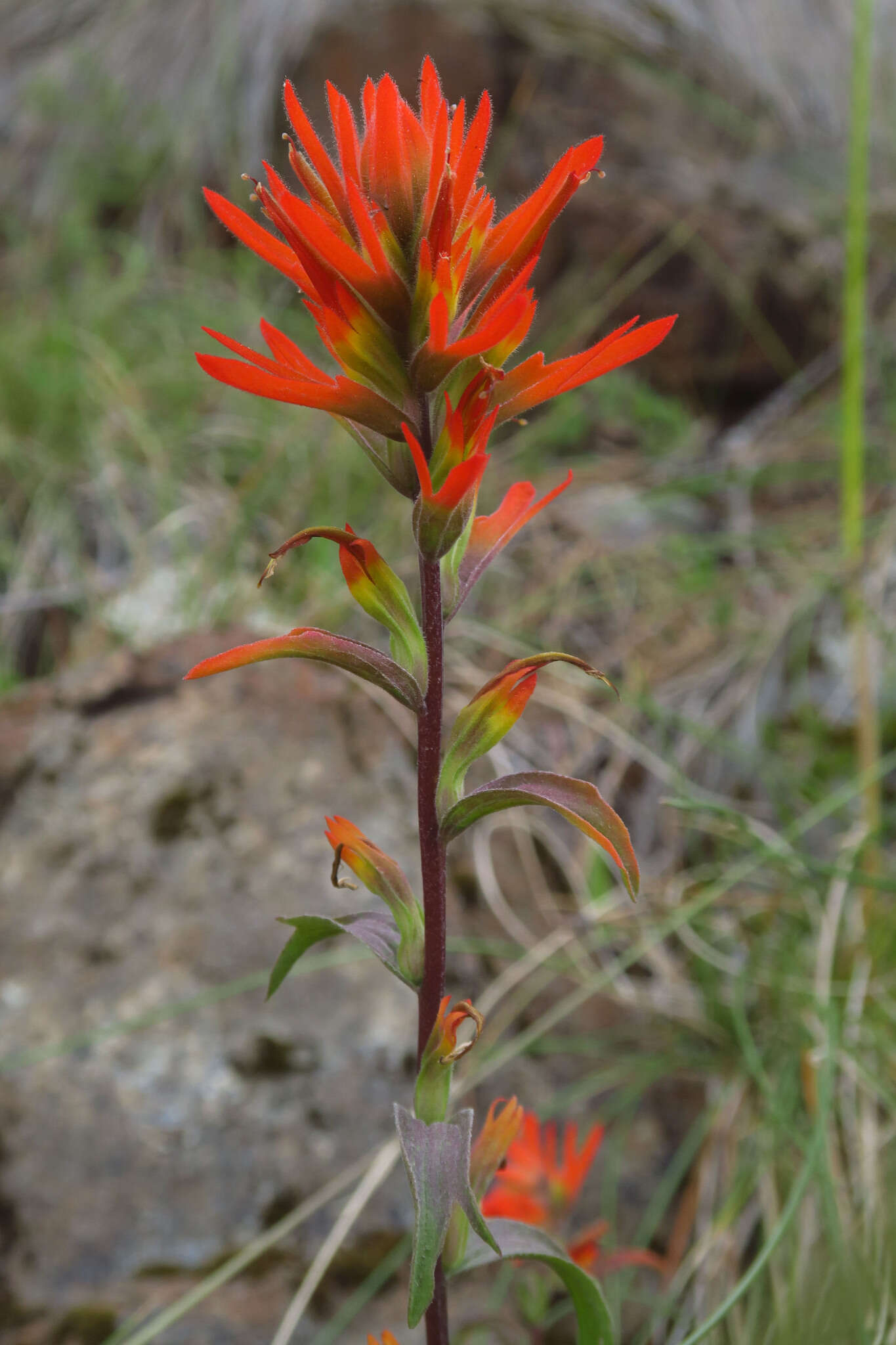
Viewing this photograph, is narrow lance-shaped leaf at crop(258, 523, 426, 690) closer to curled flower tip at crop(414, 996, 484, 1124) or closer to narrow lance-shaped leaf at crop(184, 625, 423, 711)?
narrow lance-shaped leaf at crop(184, 625, 423, 711)

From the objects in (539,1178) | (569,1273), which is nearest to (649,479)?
(539,1178)

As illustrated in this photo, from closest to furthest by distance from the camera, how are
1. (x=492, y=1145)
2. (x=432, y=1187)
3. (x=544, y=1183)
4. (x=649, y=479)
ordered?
(x=432, y=1187) < (x=492, y=1145) < (x=544, y=1183) < (x=649, y=479)

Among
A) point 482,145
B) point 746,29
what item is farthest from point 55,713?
point 746,29

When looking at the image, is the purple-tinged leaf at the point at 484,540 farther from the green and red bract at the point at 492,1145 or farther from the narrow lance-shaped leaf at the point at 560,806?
the green and red bract at the point at 492,1145

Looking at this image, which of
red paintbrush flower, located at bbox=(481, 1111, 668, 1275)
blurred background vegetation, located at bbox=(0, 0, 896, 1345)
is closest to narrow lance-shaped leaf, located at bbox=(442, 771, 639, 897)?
blurred background vegetation, located at bbox=(0, 0, 896, 1345)

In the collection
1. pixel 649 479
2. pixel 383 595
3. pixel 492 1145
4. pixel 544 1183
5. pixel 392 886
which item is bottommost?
pixel 544 1183

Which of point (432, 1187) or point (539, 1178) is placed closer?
point (432, 1187)

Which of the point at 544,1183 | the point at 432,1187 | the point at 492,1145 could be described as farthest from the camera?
the point at 544,1183

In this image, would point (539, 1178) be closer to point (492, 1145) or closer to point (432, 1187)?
point (492, 1145)
